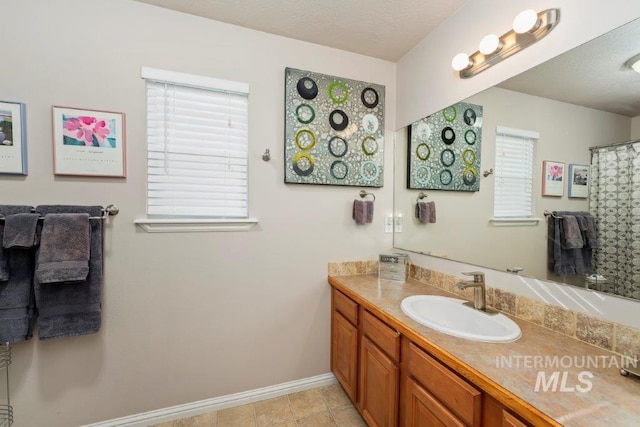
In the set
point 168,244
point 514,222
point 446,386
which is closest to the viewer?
point 446,386

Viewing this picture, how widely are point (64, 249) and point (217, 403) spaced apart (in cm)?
131

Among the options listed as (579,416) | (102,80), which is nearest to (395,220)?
(579,416)

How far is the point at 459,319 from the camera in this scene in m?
1.37

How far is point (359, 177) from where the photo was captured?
199 centimetres

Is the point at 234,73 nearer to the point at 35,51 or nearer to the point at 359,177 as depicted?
the point at 35,51

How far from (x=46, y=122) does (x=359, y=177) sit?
1891 mm

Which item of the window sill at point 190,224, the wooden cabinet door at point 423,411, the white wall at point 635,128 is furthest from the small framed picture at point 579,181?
the window sill at point 190,224

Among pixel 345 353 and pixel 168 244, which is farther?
pixel 345 353

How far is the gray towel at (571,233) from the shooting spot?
109cm

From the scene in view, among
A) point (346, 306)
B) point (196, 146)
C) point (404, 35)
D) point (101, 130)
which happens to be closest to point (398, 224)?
point (346, 306)

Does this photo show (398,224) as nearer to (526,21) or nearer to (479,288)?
(479,288)

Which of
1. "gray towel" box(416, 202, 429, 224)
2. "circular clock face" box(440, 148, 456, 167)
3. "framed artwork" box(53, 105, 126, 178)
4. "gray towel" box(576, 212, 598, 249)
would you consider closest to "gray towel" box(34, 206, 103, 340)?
"framed artwork" box(53, 105, 126, 178)

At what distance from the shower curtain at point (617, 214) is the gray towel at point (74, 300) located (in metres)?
2.35

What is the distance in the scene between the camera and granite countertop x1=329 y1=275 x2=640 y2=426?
2.16ft
